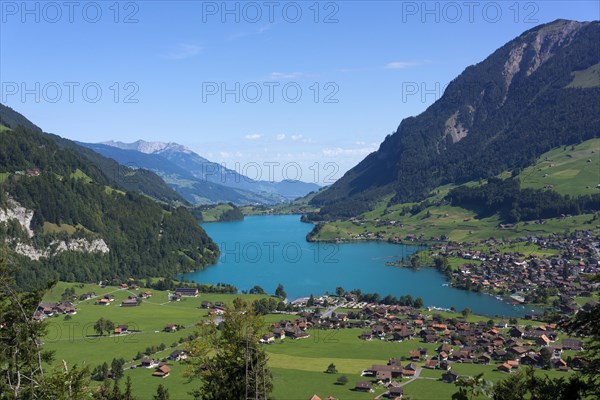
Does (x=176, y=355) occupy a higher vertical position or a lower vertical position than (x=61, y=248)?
lower

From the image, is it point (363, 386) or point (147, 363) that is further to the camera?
point (147, 363)

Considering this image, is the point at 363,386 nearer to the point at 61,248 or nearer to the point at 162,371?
the point at 162,371

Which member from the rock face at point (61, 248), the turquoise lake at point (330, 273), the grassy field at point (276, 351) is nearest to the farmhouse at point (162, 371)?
the grassy field at point (276, 351)

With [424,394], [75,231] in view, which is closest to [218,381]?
[424,394]

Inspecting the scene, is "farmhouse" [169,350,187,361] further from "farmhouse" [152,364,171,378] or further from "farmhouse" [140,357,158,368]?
"farmhouse" [152,364,171,378]

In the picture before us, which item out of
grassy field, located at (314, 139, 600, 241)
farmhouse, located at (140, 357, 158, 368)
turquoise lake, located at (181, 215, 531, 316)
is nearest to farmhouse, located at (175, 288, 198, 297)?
turquoise lake, located at (181, 215, 531, 316)

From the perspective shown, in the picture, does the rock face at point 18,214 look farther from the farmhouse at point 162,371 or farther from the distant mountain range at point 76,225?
the farmhouse at point 162,371

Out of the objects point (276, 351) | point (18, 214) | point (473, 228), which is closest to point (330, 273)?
point (276, 351)
